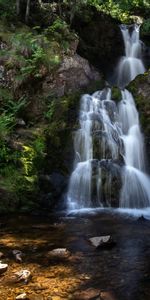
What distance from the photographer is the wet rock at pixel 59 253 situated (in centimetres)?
709

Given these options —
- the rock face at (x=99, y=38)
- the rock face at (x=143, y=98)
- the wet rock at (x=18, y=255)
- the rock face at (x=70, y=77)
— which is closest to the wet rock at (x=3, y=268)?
the wet rock at (x=18, y=255)

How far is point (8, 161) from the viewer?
12.1 m

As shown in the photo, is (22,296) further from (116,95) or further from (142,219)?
(116,95)

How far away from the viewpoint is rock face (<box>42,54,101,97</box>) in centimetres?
1554

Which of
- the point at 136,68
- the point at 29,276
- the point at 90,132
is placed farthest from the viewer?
the point at 136,68

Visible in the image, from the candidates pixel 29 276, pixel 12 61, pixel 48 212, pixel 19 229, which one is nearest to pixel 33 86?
pixel 12 61

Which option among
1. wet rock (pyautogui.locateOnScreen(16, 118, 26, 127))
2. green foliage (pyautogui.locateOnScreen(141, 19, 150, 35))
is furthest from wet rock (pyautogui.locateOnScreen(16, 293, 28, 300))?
green foliage (pyautogui.locateOnScreen(141, 19, 150, 35))

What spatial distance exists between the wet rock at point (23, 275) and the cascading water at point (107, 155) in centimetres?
584

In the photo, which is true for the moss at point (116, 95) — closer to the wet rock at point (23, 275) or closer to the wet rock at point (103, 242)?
the wet rock at point (103, 242)

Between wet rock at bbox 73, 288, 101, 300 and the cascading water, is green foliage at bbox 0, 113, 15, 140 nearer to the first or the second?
the cascading water

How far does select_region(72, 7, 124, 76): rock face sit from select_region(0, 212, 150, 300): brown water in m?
11.8

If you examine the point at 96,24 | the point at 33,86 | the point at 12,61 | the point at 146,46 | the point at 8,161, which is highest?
the point at 96,24

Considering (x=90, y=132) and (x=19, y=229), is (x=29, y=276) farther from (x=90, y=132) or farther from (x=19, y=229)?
(x=90, y=132)

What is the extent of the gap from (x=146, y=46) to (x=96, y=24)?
122 inches
